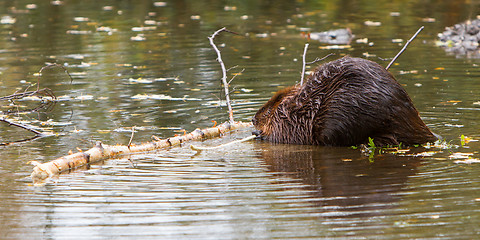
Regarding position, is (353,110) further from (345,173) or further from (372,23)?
(372,23)

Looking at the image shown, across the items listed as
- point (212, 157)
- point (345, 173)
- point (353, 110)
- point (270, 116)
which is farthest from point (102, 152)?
point (353, 110)

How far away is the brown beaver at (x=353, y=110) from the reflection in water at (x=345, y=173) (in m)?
0.17

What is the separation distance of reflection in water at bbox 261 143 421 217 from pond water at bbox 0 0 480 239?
0.05 feet

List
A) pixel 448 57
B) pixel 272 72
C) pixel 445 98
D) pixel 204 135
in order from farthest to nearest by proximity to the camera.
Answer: pixel 448 57, pixel 272 72, pixel 445 98, pixel 204 135

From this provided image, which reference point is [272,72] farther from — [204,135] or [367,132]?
[367,132]

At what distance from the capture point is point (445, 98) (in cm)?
824

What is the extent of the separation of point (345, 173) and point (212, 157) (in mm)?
1281

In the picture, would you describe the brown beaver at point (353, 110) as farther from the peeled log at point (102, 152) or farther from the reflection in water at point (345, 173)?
the peeled log at point (102, 152)

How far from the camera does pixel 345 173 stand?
543 cm

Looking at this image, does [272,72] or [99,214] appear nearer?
[99,214]

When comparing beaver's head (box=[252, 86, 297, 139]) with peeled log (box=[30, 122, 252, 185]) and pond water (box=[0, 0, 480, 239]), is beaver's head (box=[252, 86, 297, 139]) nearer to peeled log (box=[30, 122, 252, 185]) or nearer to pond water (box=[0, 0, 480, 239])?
pond water (box=[0, 0, 480, 239])

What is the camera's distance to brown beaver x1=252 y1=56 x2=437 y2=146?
19.7 feet

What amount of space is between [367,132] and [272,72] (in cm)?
453

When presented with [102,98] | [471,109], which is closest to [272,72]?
[102,98]
